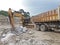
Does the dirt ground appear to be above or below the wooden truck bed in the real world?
below

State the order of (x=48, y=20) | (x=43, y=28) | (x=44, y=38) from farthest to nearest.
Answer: (x=43, y=28)
(x=48, y=20)
(x=44, y=38)

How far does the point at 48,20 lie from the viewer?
19.5 meters

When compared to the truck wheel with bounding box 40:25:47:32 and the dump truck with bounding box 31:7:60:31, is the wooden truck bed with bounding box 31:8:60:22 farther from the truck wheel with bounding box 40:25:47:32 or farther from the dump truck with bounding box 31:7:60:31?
the truck wheel with bounding box 40:25:47:32

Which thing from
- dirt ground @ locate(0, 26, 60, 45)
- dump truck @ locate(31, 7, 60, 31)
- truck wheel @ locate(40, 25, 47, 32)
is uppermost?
dump truck @ locate(31, 7, 60, 31)

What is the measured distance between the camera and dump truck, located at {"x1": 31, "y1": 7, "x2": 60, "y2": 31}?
17312mm

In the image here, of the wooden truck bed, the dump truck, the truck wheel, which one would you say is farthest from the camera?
the truck wheel

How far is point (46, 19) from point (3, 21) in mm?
26270

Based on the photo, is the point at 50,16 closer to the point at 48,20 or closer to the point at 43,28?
the point at 48,20

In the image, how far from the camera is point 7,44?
571 inches

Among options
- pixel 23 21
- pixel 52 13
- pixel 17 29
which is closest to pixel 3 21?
pixel 23 21

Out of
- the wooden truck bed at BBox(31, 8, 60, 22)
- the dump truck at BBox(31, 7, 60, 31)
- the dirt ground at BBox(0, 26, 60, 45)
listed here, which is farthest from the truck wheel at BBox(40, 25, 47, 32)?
the dirt ground at BBox(0, 26, 60, 45)

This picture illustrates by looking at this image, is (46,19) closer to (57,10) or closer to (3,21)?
(57,10)

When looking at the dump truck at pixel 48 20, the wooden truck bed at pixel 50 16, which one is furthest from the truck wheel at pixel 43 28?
the wooden truck bed at pixel 50 16

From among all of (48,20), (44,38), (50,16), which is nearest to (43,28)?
(48,20)
